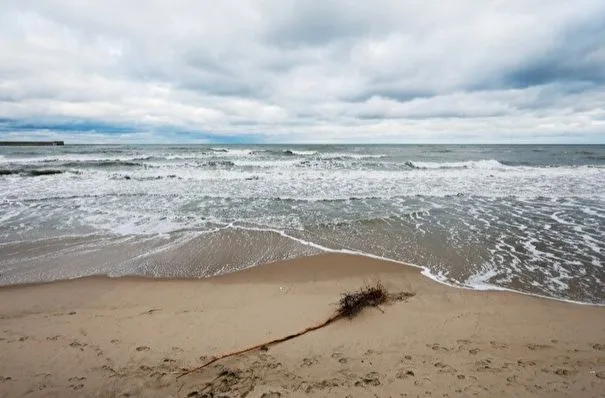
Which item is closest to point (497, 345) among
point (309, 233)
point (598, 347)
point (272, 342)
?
point (598, 347)

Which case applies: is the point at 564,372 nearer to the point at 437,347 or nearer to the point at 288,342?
the point at 437,347

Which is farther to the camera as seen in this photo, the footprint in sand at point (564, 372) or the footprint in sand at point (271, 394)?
the footprint in sand at point (564, 372)

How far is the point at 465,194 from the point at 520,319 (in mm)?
10267

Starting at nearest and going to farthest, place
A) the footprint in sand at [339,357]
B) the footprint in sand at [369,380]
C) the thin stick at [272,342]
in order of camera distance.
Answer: the footprint in sand at [369,380], the thin stick at [272,342], the footprint in sand at [339,357]

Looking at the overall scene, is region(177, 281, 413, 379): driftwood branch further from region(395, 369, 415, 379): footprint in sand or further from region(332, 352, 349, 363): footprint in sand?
region(395, 369, 415, 379): footprint in sand

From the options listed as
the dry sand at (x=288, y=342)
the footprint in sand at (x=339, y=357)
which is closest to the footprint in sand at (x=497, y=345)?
the dry sand at (x=288, y=342)

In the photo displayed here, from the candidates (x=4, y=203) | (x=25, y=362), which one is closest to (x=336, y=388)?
(x=25, y=362)

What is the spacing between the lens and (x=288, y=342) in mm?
3645

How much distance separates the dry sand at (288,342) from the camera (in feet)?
9.69

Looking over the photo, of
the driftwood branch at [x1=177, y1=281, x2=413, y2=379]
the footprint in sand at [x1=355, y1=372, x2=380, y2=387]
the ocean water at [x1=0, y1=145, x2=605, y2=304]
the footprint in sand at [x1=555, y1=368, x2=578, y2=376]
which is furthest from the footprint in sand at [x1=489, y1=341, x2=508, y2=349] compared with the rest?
the ocean water at [x1=0, y1=145, x2=605, y2=304]

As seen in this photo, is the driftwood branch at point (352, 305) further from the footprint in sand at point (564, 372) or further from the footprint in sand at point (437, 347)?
the footprint in sand at point (564, 372)

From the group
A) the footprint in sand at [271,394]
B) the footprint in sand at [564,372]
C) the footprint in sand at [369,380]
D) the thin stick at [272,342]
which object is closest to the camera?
the footprint in sand at [271,394]

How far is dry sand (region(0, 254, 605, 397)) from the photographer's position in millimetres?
2953

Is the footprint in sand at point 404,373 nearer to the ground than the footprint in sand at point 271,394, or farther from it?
farther from it
